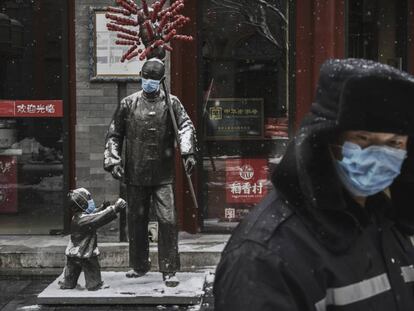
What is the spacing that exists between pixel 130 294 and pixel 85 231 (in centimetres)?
66

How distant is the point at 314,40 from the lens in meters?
8.96

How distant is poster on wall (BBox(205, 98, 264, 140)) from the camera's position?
9.08 metres

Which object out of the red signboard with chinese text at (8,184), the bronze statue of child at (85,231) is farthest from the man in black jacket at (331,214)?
the red signboard with chinese text at (8,184)

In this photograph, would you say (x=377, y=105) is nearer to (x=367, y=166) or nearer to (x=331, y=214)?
(x=367, y=166)

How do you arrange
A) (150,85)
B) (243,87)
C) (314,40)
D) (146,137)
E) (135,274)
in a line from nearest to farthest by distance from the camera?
(150,85) → (146,137) → (135,274) → (314,40) → (243,87)

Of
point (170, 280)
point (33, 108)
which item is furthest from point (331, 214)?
point (33, 108)

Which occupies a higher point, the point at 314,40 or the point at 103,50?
the point at 314,40

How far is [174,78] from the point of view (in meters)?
8.76

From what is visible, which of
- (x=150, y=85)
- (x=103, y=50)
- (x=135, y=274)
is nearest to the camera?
(x=150, y=85)

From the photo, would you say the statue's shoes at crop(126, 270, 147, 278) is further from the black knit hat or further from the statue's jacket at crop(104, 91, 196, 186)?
the black knit hat

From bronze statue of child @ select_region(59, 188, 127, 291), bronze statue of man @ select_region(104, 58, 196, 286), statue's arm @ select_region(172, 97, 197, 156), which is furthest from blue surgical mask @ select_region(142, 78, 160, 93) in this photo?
bronze statue of child @ select_region(59, 188, 127, 291)

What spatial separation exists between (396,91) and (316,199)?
1.12ft

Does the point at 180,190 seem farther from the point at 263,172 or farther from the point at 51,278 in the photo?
the point at 51,278

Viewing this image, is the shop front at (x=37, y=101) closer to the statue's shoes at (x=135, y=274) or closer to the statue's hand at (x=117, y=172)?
the statue's shoes at (x=135, y=274)
